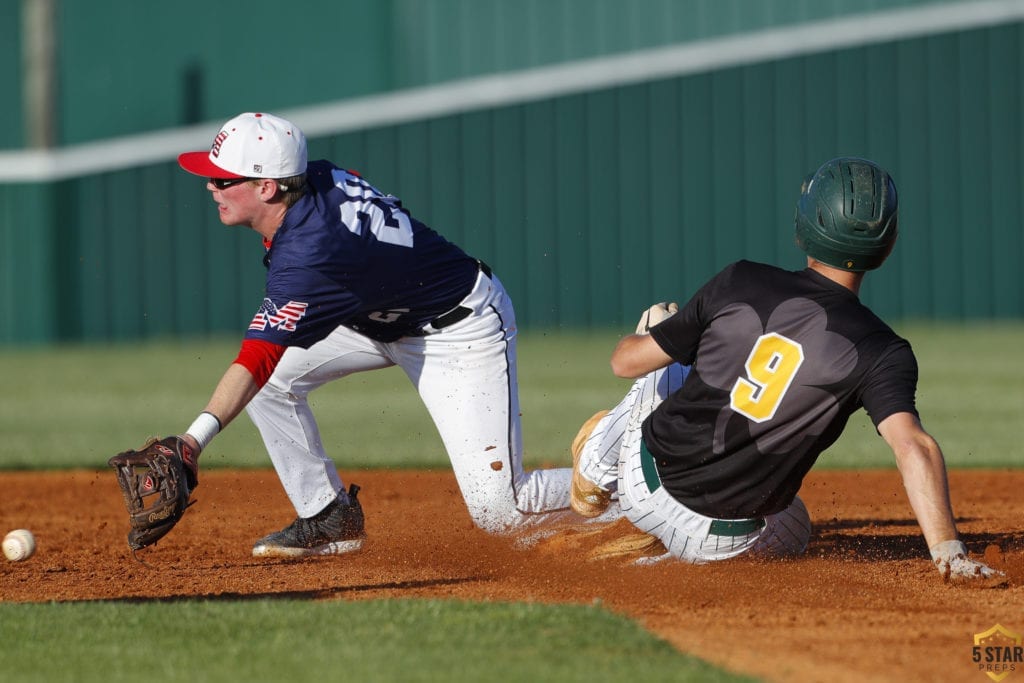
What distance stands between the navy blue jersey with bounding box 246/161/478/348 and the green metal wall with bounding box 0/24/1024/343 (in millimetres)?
10977

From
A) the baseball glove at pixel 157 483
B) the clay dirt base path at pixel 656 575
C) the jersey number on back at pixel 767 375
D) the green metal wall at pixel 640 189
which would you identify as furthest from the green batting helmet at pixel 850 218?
the green metal wall at pixel 640 189

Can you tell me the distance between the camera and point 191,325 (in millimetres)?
16688

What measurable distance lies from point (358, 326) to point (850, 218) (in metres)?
1.87

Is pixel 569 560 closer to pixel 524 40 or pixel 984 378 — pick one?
pixel 984 378

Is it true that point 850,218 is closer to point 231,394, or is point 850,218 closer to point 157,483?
point 231,394

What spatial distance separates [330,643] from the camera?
3746 millimetres

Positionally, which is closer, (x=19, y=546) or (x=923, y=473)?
(x=923, y=473)

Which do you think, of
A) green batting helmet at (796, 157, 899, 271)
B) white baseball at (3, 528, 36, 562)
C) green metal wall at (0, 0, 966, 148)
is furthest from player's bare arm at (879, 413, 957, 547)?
green metal wall at (0, 0, 966, 148)

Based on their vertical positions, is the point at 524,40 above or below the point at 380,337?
above

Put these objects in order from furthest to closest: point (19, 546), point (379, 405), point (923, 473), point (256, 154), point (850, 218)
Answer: point (379, 405)
point (19, 546)
point (256, 154)
point (850, 218)
point (923, 473)

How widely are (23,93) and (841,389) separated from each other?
51.7 ft

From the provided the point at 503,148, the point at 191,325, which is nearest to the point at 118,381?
the point at 191,325

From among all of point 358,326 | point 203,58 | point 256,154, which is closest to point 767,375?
point 358,326

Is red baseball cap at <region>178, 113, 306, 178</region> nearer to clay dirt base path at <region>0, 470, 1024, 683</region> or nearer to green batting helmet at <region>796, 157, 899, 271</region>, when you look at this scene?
clay dirt base path at <region>0, 470, 1024, 683</region>
